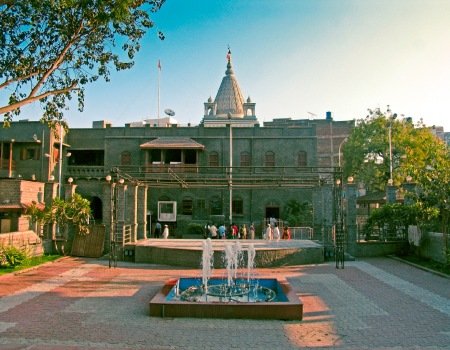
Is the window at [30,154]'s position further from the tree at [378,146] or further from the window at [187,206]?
the tree at [378,146]

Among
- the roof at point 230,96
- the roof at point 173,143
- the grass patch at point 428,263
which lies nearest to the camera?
the grass patch at point 428,263

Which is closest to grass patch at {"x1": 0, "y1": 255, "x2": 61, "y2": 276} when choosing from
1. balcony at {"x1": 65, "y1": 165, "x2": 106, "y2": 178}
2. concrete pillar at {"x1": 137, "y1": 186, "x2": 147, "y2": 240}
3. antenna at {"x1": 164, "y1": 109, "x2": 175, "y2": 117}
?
concrete pillar at {"x1": 137, "y1": 186, "x2": 147, "y2": 240}

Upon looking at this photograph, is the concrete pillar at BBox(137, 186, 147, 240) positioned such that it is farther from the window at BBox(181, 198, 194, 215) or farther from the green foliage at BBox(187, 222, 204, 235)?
the window at BBox(181, 198, 194, 215)

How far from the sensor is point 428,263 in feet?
55.0

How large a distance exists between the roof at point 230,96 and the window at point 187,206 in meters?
18.6

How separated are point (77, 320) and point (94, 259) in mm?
10228

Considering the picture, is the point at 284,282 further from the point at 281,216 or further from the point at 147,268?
the point at 281,216

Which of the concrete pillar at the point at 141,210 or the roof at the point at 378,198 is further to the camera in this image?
the roof at the point at 378,198

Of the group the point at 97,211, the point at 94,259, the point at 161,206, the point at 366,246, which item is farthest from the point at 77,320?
the point at 97,211

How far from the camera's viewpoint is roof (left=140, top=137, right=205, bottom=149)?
104ft

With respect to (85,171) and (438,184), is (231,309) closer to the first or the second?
(438,184)

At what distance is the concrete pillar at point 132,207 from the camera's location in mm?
20094

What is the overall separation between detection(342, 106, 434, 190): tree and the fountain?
21633 mm

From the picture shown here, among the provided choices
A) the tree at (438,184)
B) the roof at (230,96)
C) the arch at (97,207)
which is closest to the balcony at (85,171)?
the arch at (97,207)
